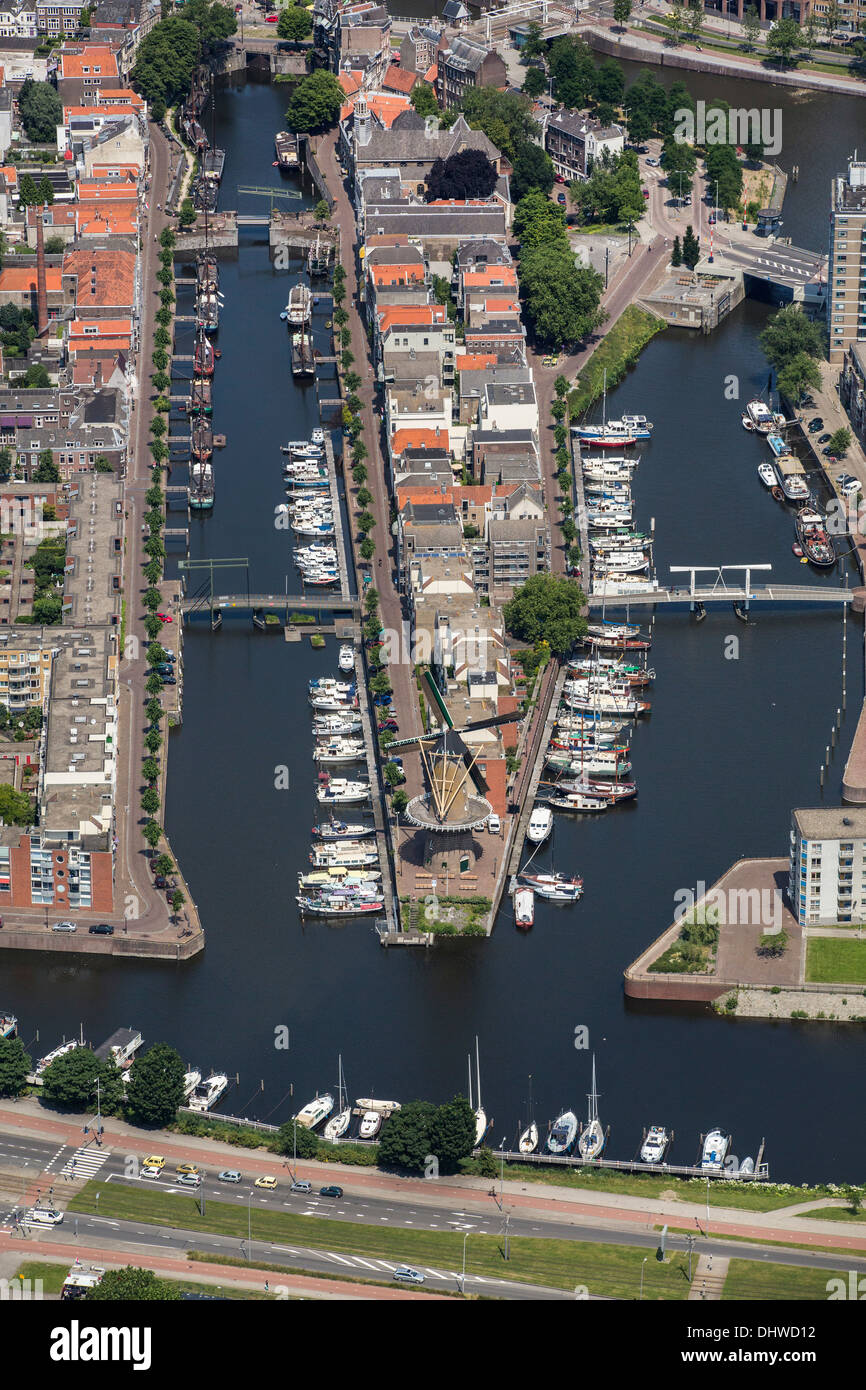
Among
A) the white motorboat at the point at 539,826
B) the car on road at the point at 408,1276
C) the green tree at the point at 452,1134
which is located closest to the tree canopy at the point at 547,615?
the white motorboat at the point at 539,826

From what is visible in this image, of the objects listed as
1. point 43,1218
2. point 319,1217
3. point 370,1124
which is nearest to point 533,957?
point 370,1124

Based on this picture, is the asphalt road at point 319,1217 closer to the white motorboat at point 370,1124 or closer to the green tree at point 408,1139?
the green tree at point 408,1139

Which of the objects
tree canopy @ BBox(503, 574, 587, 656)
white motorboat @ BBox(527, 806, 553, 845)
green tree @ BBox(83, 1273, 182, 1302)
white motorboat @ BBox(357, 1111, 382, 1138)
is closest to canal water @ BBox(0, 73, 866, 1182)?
white motorboat @ BBox(527, 806, 553, 845)

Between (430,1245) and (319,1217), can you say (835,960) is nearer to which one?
(430,1245)

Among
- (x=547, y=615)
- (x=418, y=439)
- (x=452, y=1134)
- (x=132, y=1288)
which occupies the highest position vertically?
(x=418, y=439)

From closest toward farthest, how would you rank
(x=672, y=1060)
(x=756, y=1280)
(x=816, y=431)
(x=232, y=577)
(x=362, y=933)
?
(x=756, y=1280) → (x=672, y=1060) → (x=362, y=933) → (x=232, y=577) → (x=816, y=431)

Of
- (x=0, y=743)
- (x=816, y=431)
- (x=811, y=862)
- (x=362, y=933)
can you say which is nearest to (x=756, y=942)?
(x=811, y=862)

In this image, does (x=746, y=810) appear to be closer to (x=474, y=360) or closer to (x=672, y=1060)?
(x=672, y=1060)

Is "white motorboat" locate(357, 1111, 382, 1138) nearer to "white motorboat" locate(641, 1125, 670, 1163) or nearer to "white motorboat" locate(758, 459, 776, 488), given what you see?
"white motorboat" locate(641, 1125, 670, 1163)
